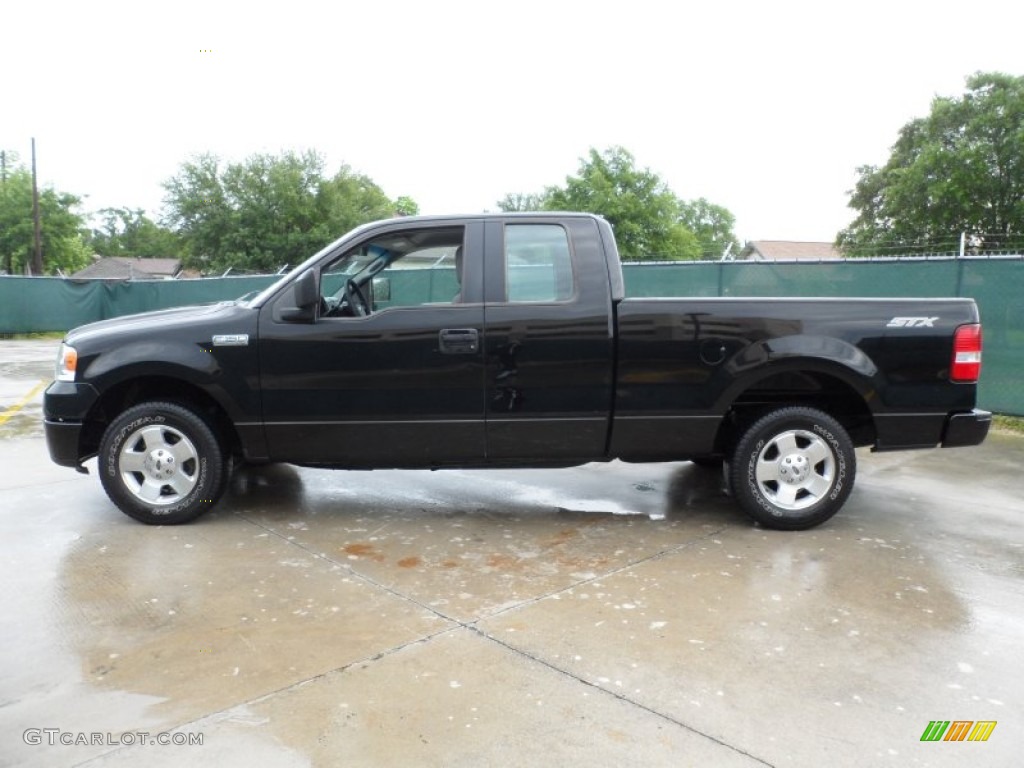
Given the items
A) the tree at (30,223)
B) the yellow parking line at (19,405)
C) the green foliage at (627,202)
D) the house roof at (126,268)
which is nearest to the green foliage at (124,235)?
the house roof at (126,268)

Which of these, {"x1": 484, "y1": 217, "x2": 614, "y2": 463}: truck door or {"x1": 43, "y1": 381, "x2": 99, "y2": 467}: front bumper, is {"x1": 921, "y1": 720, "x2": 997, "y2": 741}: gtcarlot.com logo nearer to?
{"x1": 484, "y1": 217, "x2": 614, "y2": 463}: truck door

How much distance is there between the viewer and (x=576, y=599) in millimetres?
3879

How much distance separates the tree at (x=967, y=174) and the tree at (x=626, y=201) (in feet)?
35.2

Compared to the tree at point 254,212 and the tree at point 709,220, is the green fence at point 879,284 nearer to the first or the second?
the tree at point 254,212

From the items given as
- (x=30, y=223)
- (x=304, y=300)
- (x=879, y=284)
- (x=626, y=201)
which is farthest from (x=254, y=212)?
(x=304, y=300)

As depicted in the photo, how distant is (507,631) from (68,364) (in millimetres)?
3371

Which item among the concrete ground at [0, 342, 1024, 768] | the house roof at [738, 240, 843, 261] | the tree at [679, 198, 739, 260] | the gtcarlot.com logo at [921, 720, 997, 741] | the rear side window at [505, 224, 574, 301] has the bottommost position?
the gtcarlot.com logo at [921, 720, 997, 741]

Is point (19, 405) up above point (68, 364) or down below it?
below

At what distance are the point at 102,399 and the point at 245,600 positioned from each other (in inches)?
80.1

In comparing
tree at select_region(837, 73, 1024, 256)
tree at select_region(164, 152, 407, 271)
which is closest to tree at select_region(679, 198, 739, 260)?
tree at select_region(837, 73, 1024, 256)

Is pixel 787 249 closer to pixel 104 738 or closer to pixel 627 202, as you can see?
pixel 627 202

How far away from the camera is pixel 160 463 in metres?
4.93

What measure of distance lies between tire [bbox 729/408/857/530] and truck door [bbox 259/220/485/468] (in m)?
1.71

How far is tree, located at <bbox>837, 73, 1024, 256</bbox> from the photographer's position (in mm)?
35156
